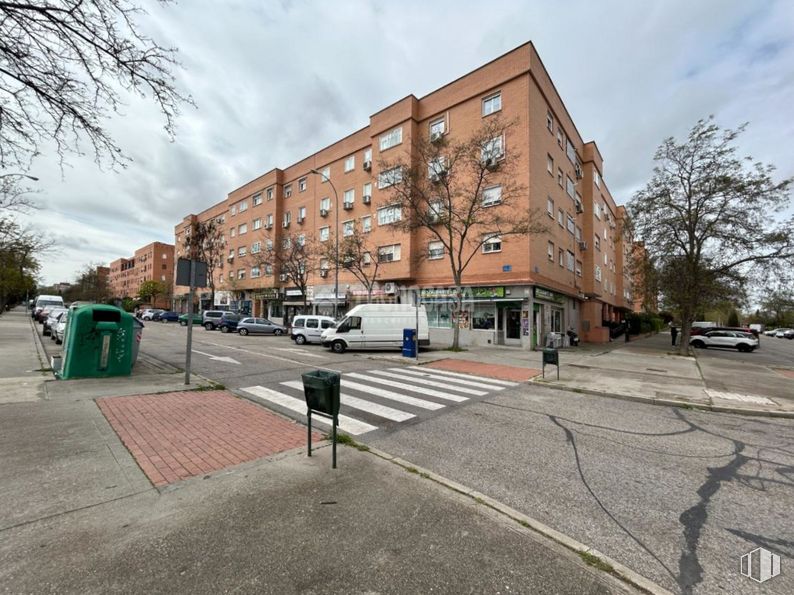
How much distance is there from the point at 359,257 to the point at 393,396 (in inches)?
750

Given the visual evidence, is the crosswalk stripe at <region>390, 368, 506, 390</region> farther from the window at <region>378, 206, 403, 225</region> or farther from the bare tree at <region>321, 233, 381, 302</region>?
the window at <region>378, 206, 403, 225</region>

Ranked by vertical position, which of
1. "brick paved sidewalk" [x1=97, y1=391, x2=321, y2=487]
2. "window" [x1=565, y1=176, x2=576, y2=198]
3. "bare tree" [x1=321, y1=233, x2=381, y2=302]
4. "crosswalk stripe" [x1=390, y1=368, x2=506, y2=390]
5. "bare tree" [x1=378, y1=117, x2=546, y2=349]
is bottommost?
"crosswalk stripe" [x1=390, y1=368, x2=506, y2=390]

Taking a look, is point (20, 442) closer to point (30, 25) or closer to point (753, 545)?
point (30, 25)

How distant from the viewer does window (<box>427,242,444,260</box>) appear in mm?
24328

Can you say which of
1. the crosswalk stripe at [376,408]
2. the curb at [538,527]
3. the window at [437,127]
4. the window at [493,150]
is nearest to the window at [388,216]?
the window at [437,127]

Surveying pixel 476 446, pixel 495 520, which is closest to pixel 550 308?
pixel 476 446

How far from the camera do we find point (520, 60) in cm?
2138

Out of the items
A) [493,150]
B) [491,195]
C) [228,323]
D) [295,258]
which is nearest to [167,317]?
[228,323]

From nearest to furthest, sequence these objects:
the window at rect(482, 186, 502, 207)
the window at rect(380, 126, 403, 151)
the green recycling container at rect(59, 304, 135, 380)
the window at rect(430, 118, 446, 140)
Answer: the green recycling container at rect(59, 304, 135, 380) < the window at rect(482, 186, 502, 207) < the window at rect(430, 118, 446, 140) < the window at rect(380, 126, 403, 151)

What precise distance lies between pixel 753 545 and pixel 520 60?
24923 millimetres

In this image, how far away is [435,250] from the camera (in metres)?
24.6

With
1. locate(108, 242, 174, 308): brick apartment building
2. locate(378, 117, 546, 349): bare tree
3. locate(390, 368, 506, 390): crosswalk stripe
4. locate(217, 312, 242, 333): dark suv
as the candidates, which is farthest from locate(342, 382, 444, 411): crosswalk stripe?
locate(108, 242, 174, 308): brick apartment building

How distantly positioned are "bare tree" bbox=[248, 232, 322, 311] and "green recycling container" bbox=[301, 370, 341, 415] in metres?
25.6

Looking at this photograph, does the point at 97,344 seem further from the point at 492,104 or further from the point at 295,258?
the point at 492,104
